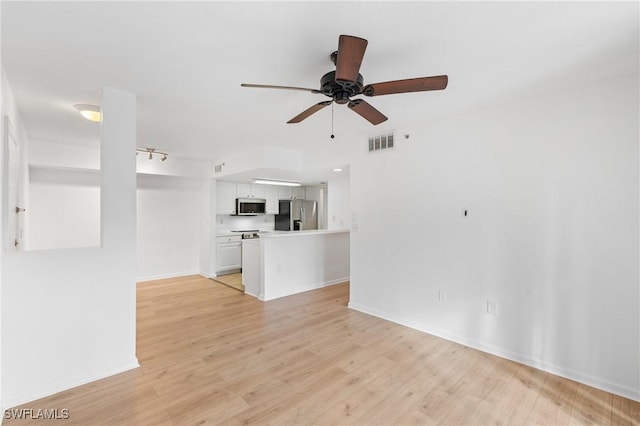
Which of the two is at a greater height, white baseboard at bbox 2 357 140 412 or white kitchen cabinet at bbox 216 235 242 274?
white kitchen cabinet at bbox 216 235 242 274

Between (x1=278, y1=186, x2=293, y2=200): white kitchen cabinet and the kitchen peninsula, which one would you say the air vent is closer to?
the kitchen peninsula

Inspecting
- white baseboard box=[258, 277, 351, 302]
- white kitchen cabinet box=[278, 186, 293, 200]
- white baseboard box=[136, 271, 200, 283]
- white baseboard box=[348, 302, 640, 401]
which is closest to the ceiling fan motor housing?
white baseboard box=[348, 302, 640, 401]

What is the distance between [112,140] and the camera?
2.53 meters

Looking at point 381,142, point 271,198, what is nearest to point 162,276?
point 271,198

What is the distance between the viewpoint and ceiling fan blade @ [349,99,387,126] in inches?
83.4

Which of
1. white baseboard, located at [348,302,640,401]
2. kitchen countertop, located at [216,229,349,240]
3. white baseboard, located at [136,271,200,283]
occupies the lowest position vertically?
white baseboard, located at [348,302,640,401]

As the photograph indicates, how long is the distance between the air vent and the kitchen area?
1947 mm

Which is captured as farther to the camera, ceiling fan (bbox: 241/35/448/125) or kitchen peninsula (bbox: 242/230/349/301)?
kitchen peninsula (bbox: 242/230/349/301)

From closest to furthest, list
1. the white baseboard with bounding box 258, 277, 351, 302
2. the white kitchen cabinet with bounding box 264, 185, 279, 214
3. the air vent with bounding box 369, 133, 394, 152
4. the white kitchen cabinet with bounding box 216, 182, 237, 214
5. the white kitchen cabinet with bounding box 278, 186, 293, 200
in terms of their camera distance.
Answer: the air vent with bounding box 369, 133, 394, 152 < the white baseboard with bounding box 258, 277, 351, 302 < the white kitchen cabinet with bounding box 216, 182, 237, 214 < the white kitchen cabinet with bounding box 264, 185, 279, 214 < the white kitchen cabinet with bounding box 278, 186, 293, 200

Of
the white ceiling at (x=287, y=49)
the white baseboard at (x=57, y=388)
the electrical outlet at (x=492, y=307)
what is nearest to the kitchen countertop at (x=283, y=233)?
the white ceiling at (x=287, y=49)

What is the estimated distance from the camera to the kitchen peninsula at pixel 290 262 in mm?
4605

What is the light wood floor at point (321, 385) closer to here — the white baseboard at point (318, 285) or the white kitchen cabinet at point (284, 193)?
the white baseboard at point (318, 285)

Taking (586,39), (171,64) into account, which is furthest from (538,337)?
(171,64)

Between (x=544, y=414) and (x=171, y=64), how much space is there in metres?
3.64
